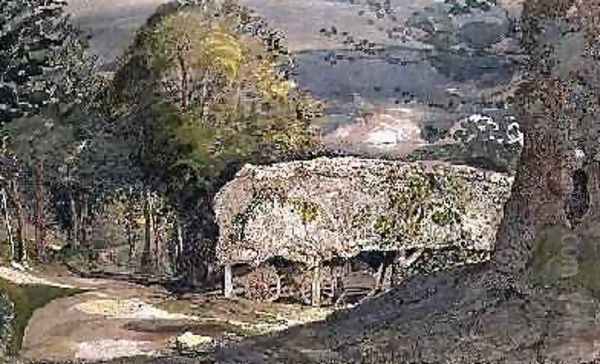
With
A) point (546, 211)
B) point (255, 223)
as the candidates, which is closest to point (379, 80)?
point (255, 223)

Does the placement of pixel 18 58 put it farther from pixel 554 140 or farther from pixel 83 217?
pixel 83 217

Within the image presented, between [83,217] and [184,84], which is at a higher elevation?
[184,84]

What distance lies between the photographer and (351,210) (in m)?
32.2

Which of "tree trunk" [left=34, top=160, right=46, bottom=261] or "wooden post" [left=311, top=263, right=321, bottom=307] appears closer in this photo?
"wooden post" [left=311, top=263, right=321, bottom=307]

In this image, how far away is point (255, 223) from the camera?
31422 mm

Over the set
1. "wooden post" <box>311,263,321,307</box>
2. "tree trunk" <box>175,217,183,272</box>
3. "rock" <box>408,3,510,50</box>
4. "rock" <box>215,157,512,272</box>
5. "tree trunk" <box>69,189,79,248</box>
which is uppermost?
"rock" <box>408,3,510,50</box>

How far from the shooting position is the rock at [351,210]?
31.4 metres

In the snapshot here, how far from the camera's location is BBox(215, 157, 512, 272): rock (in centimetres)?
3141

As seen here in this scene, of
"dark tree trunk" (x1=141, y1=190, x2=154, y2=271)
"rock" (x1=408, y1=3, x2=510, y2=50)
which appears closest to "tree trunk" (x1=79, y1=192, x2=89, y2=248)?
"dark tree trunk" (x1=141, y1=190, x2=154, y2=271)

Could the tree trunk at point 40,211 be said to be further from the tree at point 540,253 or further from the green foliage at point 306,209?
the tree at point 540,253

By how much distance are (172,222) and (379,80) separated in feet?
62.7

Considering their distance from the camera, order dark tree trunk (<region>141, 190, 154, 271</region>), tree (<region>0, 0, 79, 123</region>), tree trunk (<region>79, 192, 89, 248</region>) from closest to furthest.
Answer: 1. tree (<region>0, 0, 79, 123</region>)
2. dark tree trunk (<region>141, 190, 154, 271</region>)
3. tree trunk (<region>79, 192, 89, 248</region>)

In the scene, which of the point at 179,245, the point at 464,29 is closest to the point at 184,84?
the point at 179,245

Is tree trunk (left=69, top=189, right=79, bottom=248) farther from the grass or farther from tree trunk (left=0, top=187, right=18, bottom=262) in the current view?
the grass
